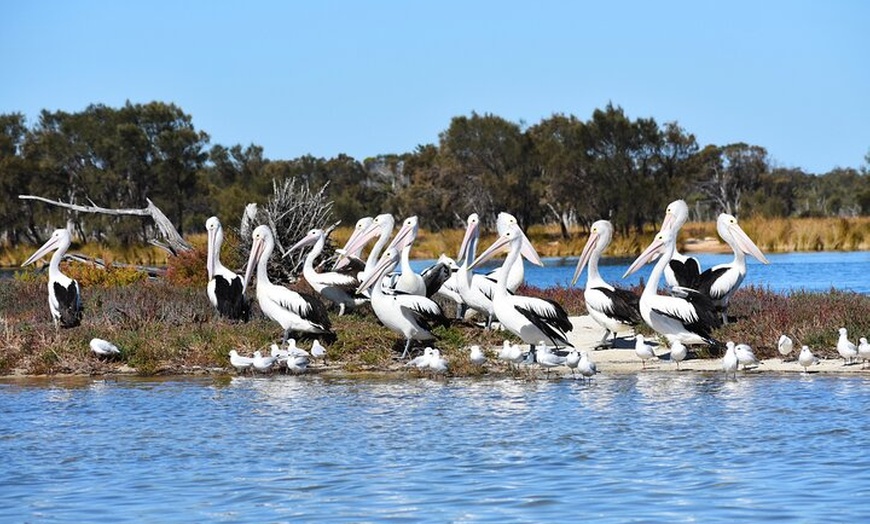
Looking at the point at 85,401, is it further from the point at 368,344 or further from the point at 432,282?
the point at 432,282

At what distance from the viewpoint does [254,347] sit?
45.4ft

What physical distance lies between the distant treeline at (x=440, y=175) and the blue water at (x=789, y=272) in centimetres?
1352

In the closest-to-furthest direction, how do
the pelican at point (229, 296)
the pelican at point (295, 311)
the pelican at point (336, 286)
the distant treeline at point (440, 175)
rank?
the pelican at point (295, 311) < the pelican at point (229, 296) < the pelican at point (336, 286) < the distant treeline at point (440, 175)

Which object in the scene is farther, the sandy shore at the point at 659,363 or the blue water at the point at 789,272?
the blue water at the point at 789,272

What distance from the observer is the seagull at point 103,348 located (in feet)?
43.7

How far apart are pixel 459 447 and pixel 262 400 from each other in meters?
2.93

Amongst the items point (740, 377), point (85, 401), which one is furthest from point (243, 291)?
point (740, 377)

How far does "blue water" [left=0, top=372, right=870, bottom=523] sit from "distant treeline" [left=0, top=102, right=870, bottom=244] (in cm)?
4133

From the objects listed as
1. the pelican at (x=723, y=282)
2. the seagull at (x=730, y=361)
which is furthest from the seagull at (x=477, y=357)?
the pelican at (x=723, y=282)

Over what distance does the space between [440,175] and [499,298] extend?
49.6 m

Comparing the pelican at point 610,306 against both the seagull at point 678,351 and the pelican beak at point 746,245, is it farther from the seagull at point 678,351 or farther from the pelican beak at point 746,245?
the pelican beak at point 746,245

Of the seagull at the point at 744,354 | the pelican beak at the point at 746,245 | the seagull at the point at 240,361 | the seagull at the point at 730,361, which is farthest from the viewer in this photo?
the pelican beak at the point at 746,245

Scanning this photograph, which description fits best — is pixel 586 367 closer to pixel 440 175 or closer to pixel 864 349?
pixel 864 349

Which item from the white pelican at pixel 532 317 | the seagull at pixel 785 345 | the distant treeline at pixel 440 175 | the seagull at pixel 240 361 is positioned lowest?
the seagull at pixel 240 361
